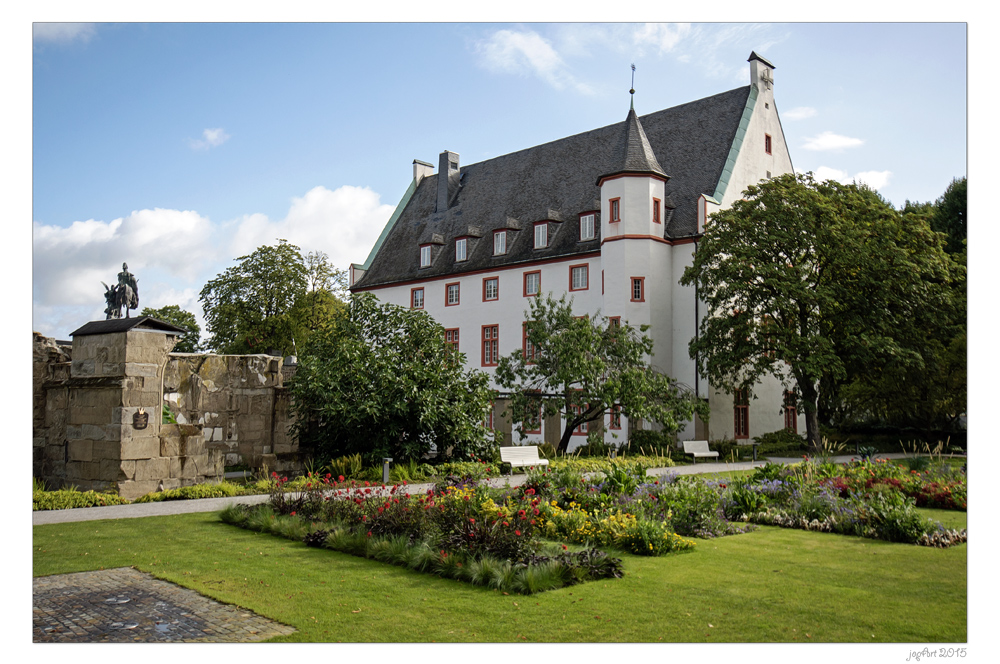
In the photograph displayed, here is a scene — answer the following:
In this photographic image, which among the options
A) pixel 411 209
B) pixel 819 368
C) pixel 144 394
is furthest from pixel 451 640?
pixel 411 209

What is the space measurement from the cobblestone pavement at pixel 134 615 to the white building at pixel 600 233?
63.2 feet

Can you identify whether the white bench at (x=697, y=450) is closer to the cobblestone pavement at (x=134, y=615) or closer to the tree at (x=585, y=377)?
the tree at (x=585, y=377)

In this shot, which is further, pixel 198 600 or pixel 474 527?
pixel 474 527

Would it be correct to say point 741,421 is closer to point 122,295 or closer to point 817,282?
point 817,282

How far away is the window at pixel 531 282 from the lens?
123 feet

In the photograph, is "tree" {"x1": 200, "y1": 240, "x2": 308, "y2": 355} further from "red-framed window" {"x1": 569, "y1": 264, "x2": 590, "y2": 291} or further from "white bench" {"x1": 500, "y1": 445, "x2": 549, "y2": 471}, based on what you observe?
"white bench" {"x1": 500, "y1": 445, "x2": 549, "y2": 471}

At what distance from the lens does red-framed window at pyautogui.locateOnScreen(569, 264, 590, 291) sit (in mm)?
35406

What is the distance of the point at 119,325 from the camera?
14.1 meters

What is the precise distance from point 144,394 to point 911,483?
13.6 meters

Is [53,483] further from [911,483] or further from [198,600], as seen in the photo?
[911,483]

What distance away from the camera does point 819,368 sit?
2592 cm

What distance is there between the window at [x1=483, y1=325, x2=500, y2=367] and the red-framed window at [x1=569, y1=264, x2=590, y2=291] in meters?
4.72

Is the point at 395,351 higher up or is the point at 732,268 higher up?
the point at 732,268

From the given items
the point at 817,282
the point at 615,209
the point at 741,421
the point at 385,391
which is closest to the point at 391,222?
the point at 615,209
